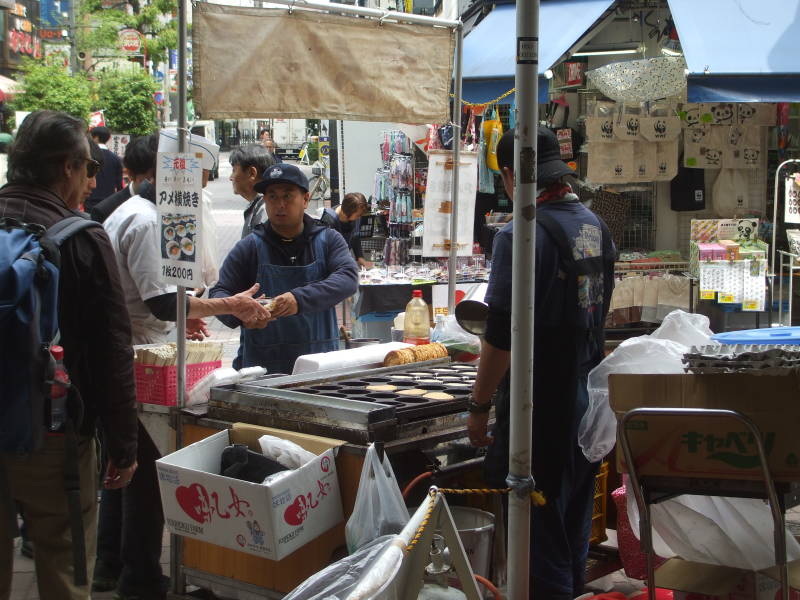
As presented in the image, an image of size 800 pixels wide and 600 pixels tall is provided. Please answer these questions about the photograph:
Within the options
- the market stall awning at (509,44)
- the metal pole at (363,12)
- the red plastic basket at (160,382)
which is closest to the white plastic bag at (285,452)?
the red plastic basket at (160,382)

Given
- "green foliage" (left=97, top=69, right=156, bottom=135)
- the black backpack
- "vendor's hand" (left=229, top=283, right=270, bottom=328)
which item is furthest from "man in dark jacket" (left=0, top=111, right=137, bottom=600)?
"green foliage" (left=97, top=69, right=156, bottom=135)

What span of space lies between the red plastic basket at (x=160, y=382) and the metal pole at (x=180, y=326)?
0.20ft

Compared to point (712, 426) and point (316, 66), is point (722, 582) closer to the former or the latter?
point (712, 426)

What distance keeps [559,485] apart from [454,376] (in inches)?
41.9

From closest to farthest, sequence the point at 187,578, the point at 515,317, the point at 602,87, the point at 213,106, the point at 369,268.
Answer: the point at 515,317 → the point at 187,578 → the point at 213,106 → the point at 602,87 → the point at 369,268

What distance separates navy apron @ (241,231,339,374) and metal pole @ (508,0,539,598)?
2228mm

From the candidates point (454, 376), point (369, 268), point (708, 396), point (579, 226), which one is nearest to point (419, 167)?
point (369, 268)

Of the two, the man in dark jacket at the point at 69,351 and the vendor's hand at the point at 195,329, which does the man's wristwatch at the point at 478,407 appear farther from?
the vendor's hand at the point at 195,329

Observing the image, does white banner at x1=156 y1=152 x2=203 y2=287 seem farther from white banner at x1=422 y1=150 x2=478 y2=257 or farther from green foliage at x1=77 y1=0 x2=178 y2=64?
green foliage at x1=77 y1=0 x2=178 y2=64

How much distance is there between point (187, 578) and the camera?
380cm

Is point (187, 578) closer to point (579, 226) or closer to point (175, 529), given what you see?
point (175, 529)

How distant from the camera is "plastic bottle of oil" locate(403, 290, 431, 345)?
524 centimetres

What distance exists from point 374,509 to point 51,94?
23.6m

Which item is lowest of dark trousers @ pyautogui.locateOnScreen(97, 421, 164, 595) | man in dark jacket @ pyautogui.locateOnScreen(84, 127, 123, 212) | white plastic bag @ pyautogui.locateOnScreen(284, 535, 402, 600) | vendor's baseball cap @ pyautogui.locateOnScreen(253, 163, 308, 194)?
dark trousers @ pyautogui.locateOnScreen(97, 421, 164, 595)
